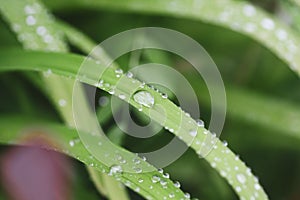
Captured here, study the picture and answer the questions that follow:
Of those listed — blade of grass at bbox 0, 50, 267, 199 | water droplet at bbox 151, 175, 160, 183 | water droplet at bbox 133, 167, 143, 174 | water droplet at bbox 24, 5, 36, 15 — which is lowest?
water droplet at bbox 151, 175, 160, 183

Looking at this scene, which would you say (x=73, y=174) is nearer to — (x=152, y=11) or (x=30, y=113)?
(x=30, y=113)

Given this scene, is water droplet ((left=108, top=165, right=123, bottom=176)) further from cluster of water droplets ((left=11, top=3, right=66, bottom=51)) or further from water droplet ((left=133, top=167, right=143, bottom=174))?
cluster of water droplets ((left=11, top=3, right=66, bottom=51))

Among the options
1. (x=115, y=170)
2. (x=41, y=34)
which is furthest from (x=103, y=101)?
(x=115, y=170)

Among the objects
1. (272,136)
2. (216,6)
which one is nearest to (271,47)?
(216,6)

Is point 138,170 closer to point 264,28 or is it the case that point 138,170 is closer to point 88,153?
point 88,153

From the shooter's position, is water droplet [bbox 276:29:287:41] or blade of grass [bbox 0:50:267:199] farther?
water droplet [bbox 276:29:287:41]

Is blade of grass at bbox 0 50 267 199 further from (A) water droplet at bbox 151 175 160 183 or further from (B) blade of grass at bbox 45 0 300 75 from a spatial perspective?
(B) blade of grass at bbox 45 0 300 75

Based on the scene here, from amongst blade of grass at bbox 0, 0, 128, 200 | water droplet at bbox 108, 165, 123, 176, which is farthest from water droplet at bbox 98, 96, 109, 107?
water droplet at bbox 108, 165, 123, 176

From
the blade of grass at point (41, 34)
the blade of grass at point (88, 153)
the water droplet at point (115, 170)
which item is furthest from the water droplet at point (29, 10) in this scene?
the water droplet at point (115, 170)

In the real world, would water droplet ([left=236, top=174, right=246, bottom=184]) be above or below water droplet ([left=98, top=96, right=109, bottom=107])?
below
